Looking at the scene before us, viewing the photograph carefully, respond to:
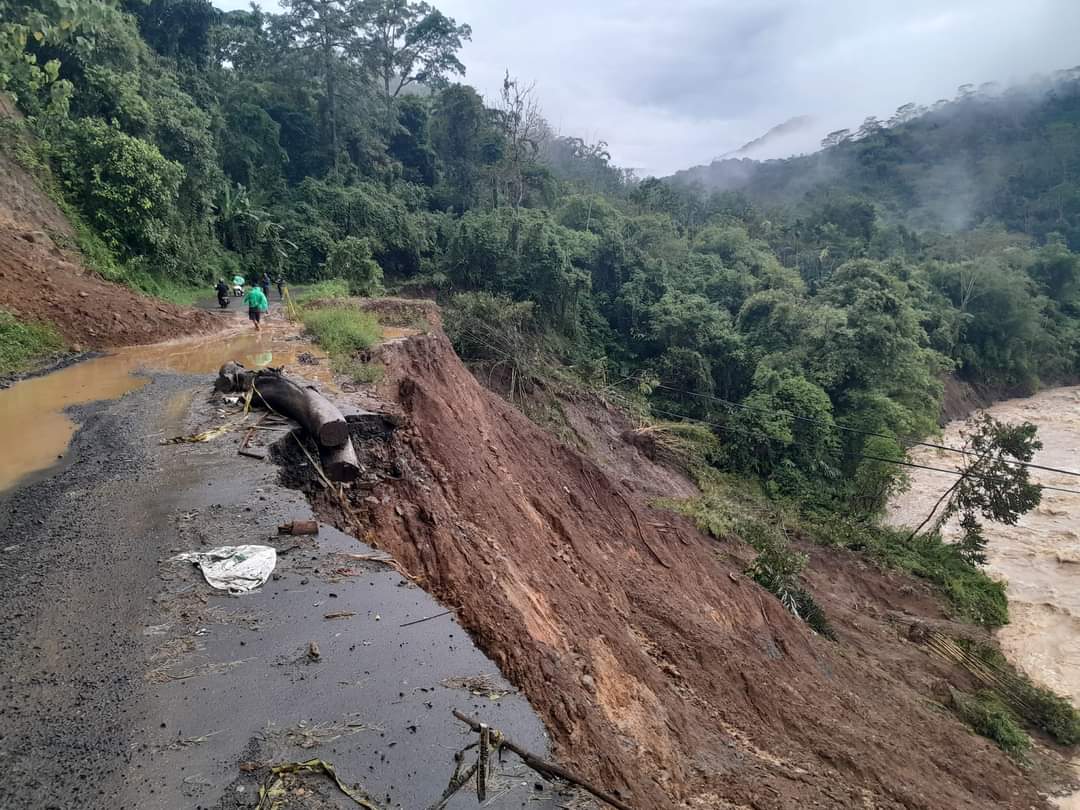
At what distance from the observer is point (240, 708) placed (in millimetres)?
3244

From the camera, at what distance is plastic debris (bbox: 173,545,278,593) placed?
4203 millimetres

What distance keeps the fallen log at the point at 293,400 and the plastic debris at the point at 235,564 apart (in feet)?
6.17

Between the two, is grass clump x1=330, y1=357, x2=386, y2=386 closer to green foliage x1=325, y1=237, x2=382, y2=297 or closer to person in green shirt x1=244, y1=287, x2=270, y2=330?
person in green shirt x1=244, y1=287, x2=270, y2=330

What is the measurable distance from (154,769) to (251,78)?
37.6 meters

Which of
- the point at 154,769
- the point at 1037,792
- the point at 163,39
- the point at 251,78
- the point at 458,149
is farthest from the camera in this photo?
the point at 458,149

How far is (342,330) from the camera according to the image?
38.4ft

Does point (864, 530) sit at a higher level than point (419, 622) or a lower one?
lower

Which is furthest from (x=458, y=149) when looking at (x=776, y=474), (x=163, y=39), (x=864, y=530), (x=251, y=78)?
(x=864, y=530)

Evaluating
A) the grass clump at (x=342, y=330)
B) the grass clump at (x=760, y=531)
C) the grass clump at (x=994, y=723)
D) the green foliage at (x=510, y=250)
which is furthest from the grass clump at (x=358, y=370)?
the grass clump at (x=994, y=723)

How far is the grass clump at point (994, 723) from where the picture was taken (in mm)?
10211

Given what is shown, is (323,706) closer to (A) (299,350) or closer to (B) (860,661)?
(A) (299,350)

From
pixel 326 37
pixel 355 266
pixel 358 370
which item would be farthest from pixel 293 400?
pixel 326 37

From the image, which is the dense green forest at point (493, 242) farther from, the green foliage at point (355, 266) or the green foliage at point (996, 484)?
the green foliage at point (996, 484)

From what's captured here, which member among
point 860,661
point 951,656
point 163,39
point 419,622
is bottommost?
point 951,656
